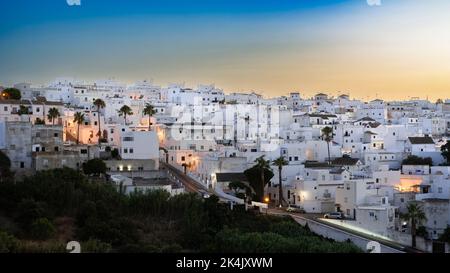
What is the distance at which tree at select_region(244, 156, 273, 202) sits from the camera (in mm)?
10906

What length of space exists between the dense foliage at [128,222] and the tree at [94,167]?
1.24 m

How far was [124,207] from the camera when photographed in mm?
7711

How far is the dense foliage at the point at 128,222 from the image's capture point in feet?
19.9

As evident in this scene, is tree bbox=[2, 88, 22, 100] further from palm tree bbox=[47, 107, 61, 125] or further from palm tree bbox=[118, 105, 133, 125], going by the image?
palm tree bbox=[118, 105, 133, 125]

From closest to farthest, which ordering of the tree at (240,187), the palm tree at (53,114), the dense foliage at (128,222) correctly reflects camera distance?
the dense foliage at (128,222), the tree at (240,187), the palm tree at (53,114)

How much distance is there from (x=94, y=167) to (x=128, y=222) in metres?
3.36

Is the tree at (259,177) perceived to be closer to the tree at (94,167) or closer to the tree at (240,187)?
the tree at (240,187)

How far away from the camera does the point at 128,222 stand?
695 centimetres

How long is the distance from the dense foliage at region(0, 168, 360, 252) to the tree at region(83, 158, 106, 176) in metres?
1.24

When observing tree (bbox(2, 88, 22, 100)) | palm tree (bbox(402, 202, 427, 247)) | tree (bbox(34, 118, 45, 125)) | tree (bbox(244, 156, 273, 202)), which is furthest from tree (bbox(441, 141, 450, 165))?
tree (bbox(2, 88, 22, 100))

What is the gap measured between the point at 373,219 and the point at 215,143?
5855 millimetres

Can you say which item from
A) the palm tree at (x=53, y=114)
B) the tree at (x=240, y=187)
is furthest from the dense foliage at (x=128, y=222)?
the palm tree at (x=53, y=114)
